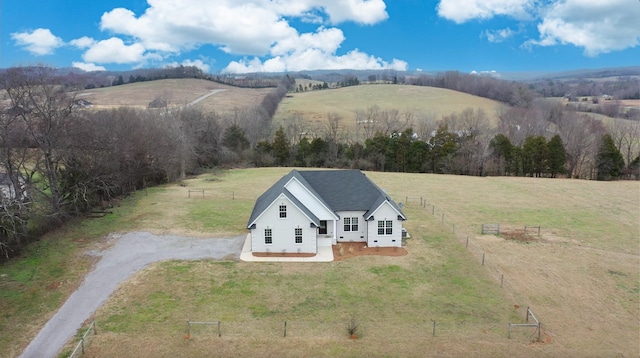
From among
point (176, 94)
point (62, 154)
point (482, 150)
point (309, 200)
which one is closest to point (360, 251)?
point (309, 200)

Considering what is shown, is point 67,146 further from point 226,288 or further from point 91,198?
point 226,288

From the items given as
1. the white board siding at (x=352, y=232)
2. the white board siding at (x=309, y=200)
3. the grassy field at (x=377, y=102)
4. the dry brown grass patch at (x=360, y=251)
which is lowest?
the dry brown grass patch at (x=360, y=251)

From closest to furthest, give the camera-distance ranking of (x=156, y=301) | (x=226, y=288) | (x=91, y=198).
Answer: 1. (x=156, y=301)
2. (x=226, y=288)
3. (x=91, y=198)

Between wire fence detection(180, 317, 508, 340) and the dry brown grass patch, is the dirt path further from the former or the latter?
wire fence detection(180, 317, 508, 340)

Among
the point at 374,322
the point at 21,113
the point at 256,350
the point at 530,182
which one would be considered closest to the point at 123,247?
the point at 21,113

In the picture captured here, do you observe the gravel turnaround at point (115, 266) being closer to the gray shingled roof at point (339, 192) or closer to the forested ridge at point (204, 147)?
the gray shingled roof at point (339, 192)

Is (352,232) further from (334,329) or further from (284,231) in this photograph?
(334,329)

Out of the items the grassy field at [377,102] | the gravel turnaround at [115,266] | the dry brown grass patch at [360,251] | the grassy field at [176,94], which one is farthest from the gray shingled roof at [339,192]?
the grassy field at [176,94]
